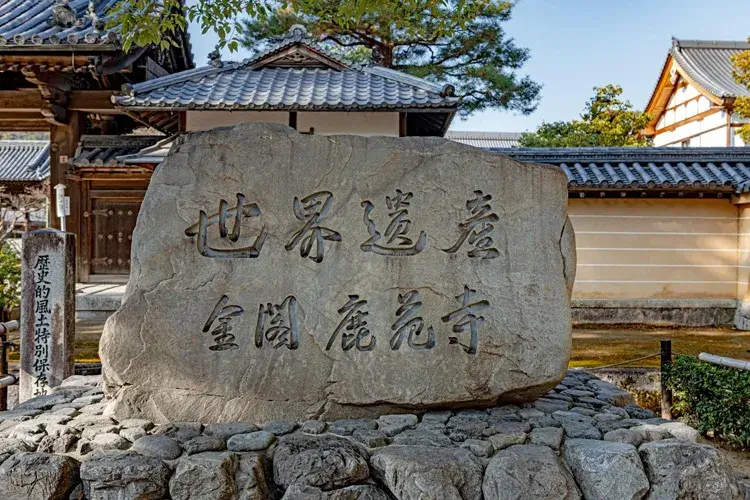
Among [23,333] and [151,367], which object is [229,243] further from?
[23,333]

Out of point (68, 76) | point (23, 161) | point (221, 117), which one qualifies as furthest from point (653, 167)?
point (23, 161)

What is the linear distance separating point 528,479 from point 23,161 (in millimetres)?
27001

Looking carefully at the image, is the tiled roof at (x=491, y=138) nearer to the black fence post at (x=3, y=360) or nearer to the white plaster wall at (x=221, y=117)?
the white plaster wall at (x=221, y=117)

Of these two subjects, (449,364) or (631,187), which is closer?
(449,364)

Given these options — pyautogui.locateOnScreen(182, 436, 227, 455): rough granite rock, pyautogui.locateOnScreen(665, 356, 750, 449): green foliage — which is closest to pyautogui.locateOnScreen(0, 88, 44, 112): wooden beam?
pyautogui.locateOnScreen(182, 436, 227, 455): rough granite rock

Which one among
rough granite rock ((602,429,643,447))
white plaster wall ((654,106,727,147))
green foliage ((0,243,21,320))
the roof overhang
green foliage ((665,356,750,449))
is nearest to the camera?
rough granite rock ((602,429,643,447))

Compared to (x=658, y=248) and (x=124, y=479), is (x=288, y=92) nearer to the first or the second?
(x=658, y=248)

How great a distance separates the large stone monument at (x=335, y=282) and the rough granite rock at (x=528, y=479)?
0.69 meters

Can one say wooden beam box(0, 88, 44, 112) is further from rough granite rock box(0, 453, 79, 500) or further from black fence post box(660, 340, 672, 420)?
black fence post box(660, 340, 672, 420)

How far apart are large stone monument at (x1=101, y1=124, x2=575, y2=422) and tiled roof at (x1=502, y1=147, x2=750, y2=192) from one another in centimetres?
739

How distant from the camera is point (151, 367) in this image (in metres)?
3.93

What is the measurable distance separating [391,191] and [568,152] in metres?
9.14

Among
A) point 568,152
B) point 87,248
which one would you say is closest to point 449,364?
point 568,152

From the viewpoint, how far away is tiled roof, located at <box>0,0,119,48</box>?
30.8 ft
